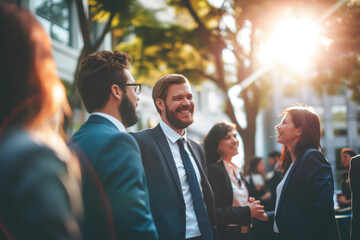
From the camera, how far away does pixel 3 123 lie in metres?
1.00

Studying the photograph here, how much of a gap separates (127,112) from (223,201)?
6.50ft

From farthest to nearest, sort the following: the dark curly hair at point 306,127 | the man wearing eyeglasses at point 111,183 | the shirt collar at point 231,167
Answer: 1. the shirt collar at point 231,167
2. the dark curly hair at point 306,127
3. the man wearing eyeglasses at point 111,183

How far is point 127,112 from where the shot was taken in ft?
6.81

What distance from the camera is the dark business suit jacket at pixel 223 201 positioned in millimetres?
3268

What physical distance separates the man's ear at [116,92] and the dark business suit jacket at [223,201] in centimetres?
189

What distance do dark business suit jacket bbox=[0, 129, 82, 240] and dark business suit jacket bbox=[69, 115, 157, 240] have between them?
19.2 inches

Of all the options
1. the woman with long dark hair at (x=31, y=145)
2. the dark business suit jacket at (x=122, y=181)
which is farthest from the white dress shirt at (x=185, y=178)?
the woman with long dark hair at (x=31, y=145)

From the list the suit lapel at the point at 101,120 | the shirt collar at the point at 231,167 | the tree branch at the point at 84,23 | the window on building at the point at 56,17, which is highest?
the window on building at the point at 56,17

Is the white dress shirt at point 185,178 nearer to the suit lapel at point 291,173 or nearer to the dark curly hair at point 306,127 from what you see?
the suit lapel at point 291,173

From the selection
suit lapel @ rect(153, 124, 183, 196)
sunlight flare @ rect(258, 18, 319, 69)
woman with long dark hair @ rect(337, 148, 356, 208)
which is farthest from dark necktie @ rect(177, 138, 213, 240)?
sunlight flare @ rect(258, 18, 319, 69)

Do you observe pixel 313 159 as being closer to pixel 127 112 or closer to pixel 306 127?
pixel 306 127

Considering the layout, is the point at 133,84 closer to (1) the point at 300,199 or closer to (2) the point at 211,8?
(1) the point at 300,199

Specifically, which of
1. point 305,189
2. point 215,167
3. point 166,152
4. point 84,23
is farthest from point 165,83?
point 84,23

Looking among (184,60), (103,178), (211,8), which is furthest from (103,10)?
(103,178)
